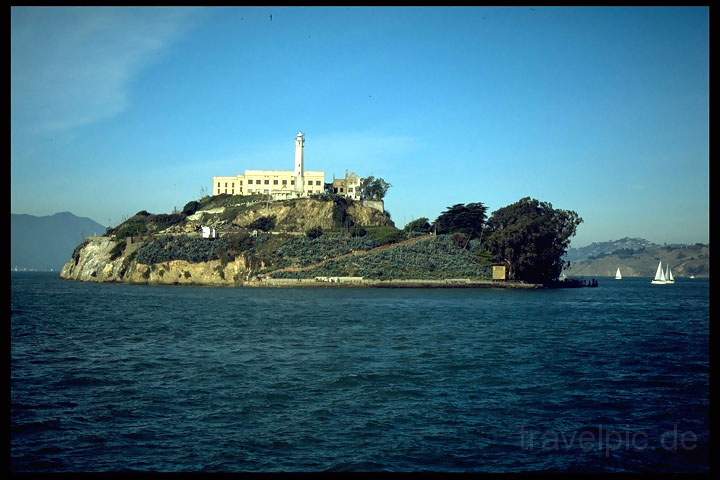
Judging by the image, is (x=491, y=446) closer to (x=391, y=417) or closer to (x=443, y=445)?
(x=443, y=445)

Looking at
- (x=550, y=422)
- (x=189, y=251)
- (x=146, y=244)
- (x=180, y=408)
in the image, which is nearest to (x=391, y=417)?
(x=550, y=422)

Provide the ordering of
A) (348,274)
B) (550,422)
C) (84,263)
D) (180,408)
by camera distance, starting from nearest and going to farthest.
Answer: (550,422), (180,408), (348,274), (84,263)

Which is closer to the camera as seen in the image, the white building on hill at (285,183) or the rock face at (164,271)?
the rock face at (164,271)

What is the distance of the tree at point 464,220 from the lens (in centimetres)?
11706

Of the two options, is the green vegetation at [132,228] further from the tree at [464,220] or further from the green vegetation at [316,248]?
the tree at [464,220]

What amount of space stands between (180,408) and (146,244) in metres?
102

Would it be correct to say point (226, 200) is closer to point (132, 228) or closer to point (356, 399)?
point (132, 228)

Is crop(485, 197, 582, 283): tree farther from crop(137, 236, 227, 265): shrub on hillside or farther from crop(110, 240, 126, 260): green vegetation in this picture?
crop(110, 240, 126, 260): green vegetation

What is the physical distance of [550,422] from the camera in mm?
16344

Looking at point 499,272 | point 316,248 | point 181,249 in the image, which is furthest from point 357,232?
point 181,249

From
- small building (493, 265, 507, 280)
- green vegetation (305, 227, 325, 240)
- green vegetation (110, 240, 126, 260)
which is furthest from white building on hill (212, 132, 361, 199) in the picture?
small building (493, 265, 507, 280)

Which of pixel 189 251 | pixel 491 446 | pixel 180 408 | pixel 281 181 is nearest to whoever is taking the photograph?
pixel 491 446

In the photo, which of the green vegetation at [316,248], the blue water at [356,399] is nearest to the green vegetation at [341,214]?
the green vegetation at [316,248]

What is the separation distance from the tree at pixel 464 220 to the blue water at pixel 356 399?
7958 cm
